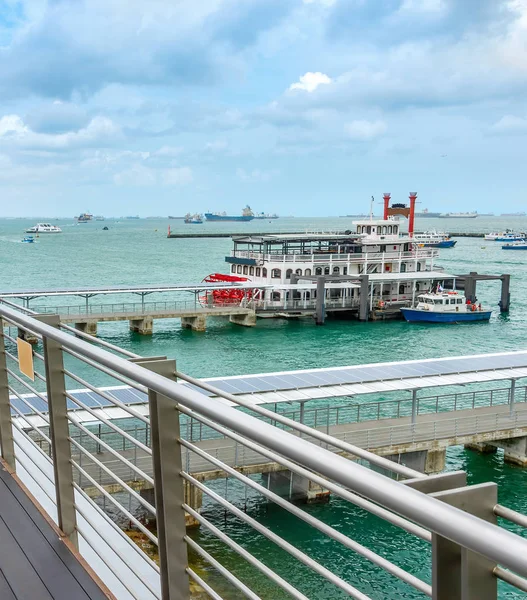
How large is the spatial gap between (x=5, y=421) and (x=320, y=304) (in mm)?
46676

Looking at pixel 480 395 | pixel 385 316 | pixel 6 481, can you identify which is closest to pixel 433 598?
pixel 6 481

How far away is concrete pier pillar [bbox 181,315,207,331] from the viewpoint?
48594mm

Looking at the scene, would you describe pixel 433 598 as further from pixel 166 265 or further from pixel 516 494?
pixel 166 265

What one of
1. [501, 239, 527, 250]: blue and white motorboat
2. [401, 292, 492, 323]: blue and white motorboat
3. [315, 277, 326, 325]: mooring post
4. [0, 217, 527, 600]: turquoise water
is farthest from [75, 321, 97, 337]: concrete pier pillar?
[501, 239, 527, 250]: blue and white motorboat

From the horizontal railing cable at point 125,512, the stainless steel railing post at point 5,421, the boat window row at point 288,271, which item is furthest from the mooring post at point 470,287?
the horizontal railing cable at point 125,512

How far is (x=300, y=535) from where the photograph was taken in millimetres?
17516

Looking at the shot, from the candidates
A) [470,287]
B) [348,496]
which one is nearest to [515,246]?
[470,287]

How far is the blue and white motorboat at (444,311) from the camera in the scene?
52.8 meters

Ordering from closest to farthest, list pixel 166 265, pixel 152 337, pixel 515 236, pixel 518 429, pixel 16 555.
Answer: pixel 16 555
pixel 518 429
pixel 152 337
pixel 166 265
pixel 515 236

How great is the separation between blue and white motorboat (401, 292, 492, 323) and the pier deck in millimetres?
50164

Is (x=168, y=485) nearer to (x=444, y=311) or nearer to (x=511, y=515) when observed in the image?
(x=511, y=515)

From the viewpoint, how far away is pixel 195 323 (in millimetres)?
48812

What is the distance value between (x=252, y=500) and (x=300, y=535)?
6.88 feet

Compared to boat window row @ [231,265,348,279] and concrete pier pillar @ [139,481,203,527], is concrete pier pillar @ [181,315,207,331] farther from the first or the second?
concrete pier pillar @ [139,481,203,527]
